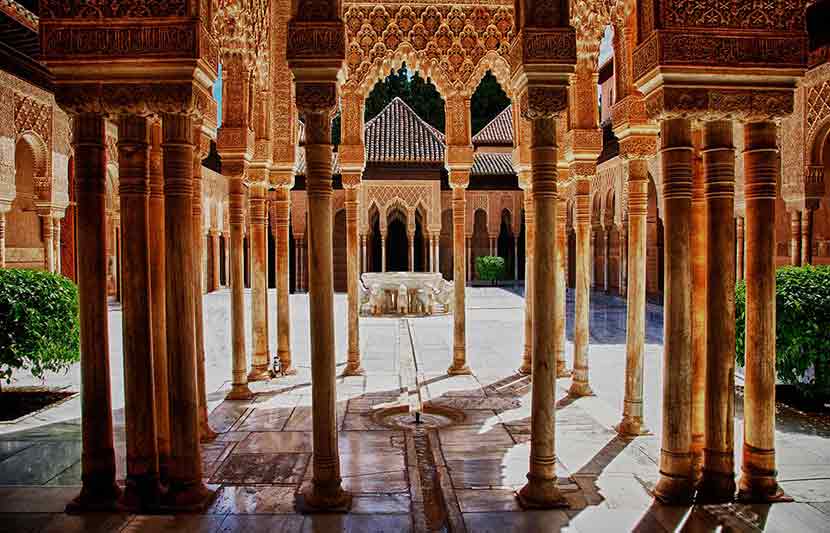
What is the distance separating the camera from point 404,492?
403 cm

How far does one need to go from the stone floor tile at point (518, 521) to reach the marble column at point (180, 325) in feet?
5.71

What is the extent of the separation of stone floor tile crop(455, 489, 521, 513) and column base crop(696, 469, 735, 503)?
1202mm

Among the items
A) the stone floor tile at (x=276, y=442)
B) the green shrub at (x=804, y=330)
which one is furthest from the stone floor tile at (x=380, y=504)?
the green shrub at (x=804, y=330)

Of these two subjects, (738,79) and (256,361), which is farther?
(256,361)

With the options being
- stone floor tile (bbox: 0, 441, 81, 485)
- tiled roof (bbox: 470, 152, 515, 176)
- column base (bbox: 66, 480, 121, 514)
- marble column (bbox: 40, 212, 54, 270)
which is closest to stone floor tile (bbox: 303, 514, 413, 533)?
column base (bbox: 66, 480, 121, 514)

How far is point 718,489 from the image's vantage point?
381 cm

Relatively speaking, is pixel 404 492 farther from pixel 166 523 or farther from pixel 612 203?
pixel 612 203

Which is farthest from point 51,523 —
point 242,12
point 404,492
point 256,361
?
point 242,12

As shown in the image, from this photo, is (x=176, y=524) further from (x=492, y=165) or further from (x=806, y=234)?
(x=492, y=165)

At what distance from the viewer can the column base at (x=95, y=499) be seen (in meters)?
3.70

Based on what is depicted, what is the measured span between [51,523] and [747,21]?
17.1ft

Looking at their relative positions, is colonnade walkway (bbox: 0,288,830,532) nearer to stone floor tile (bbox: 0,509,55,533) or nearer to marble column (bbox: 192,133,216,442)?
stone floor tile (bbox: 0,509,55,533)

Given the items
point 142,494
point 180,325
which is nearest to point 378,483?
point 142,494

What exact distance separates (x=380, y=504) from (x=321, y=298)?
1383 mm
